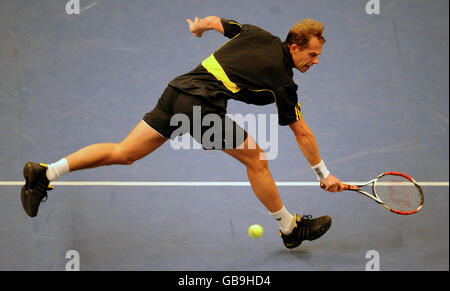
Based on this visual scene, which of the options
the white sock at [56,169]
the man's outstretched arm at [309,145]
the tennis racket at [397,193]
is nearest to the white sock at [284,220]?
the man's outstretched arm at [309,145]

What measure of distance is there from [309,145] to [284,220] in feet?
1.78

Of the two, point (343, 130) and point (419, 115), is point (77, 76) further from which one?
point (419, 115)

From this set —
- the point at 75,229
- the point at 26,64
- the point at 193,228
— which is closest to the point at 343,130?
the point at 193,228

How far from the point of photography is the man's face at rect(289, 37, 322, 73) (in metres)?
3.49

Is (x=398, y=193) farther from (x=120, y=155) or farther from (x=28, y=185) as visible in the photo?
(x=28, y=185)

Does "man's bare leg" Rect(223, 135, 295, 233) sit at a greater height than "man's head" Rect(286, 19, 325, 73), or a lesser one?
lesser

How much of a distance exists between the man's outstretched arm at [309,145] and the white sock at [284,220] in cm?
32

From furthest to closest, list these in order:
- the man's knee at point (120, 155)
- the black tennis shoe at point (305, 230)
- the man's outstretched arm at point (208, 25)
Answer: the black tennis shoe at point (305, 230) < the man's outstretched arm at point (208, 25) < the man's knee at point (120, 155)

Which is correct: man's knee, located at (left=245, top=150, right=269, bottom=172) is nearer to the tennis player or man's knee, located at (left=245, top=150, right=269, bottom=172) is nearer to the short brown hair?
the tennis player

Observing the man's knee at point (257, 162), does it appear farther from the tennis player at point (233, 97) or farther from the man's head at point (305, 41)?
the man's head at point (305, 41)

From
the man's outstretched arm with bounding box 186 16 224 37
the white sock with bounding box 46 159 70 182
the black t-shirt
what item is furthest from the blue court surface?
the man's outstretched arm with bounding box 186 16 224 37

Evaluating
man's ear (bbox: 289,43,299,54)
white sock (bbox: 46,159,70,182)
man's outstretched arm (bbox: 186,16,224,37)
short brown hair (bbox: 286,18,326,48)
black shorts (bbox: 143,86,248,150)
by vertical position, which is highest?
man's outstretched arm (bbox: 186,16,224,37)

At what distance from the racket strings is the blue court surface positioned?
11.9 inches

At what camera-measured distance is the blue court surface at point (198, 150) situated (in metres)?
3.92
